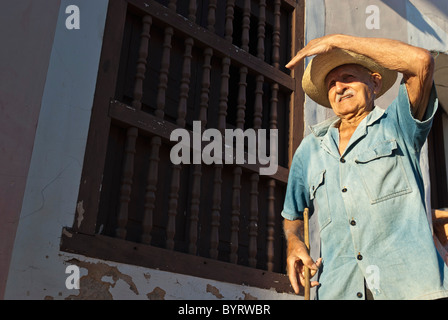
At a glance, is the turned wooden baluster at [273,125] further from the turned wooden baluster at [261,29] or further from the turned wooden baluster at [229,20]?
the turned wooden baluster at [229,20]

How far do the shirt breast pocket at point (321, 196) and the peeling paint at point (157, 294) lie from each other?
162 centimetres

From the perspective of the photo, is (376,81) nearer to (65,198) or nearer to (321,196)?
(321,196)

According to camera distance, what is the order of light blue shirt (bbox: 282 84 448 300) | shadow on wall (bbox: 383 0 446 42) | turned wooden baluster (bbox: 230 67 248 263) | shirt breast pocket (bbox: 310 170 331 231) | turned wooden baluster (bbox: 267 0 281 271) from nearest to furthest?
light blue shirt (bbox: 282 84 448 300) < shirt breast pocket (bbox: 310 170 331 231) < turned wooden baluster (bbox: 230 67 248 263) < turned wooden baluster (bbox: 267 0 281 271) < shadow on wall (bbox: 383 0 446 42)

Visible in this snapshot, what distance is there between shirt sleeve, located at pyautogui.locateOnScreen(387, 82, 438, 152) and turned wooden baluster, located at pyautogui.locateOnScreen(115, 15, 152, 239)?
6.75 ft

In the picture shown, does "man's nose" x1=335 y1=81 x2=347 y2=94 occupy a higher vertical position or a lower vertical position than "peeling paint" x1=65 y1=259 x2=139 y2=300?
higher

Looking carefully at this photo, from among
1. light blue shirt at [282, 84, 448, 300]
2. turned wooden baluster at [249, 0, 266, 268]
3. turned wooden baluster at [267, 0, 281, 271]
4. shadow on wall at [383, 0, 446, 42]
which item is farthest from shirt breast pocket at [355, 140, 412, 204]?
shadow on wall at [383, 0, 446, 42]

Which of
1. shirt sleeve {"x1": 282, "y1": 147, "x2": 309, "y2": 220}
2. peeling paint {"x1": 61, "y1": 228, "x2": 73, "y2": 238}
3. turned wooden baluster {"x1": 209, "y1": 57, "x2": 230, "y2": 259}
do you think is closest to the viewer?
shirt sleeve {"x1": 282, "y1": 147, "x2": 309, "y2": 220}

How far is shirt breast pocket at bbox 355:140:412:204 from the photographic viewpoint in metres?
2.07

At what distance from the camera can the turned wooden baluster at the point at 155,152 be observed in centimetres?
366

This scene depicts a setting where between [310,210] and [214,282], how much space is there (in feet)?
5.17

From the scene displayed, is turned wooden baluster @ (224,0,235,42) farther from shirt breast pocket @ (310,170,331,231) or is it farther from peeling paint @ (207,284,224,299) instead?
shirt breast pocket @ (310,170,331,231)

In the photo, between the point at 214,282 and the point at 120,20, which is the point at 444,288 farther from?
the point at 120,20
